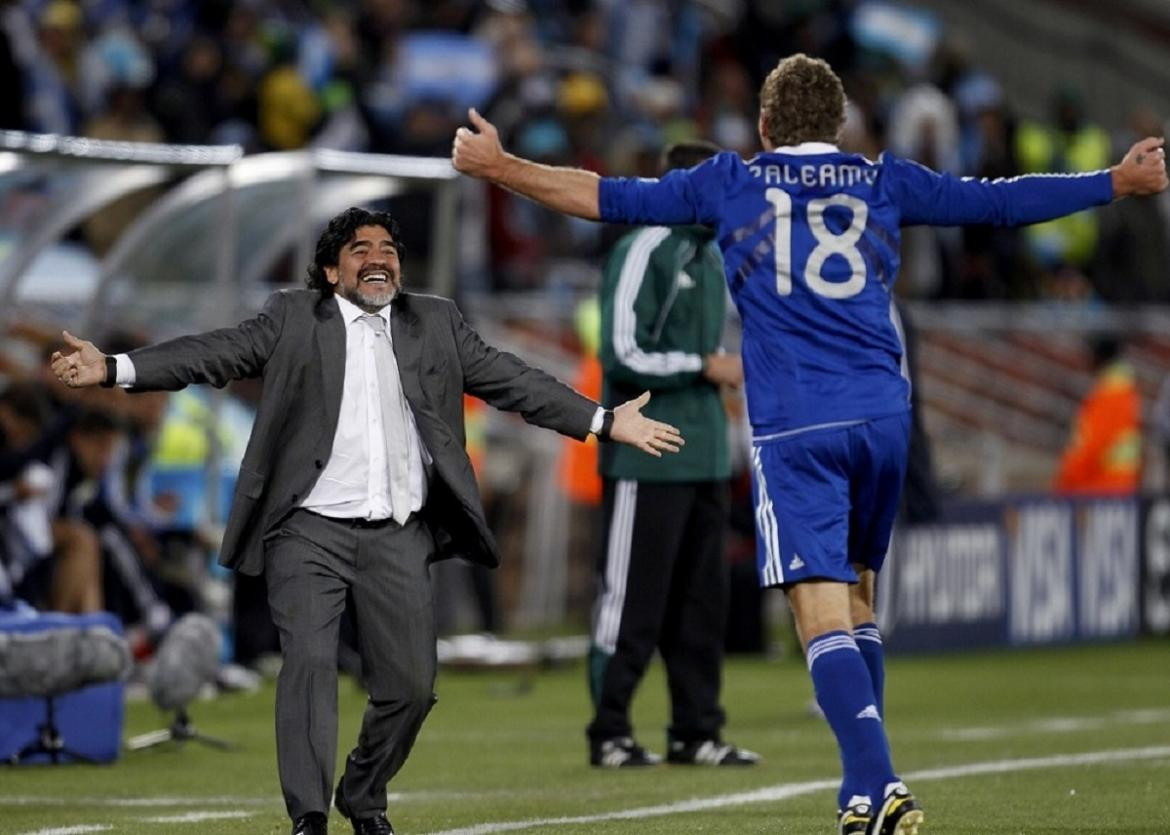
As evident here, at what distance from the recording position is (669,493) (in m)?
11.0

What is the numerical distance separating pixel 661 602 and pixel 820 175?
3347 mm

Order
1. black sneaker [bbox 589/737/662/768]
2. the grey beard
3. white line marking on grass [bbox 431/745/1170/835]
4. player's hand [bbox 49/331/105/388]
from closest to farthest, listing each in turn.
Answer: player's hand [bbox 49/331/105/388] → the grey beard → white line marking on grass [bbox 431/745/1170/835] → black sneaker [bbox 589/737/662/768]

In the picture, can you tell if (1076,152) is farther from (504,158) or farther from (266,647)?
(504,158)

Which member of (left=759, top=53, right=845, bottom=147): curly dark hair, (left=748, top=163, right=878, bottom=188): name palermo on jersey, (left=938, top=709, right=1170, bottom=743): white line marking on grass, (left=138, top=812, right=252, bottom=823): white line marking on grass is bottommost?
(left=138, top=812, right=252, bottom=823): white line marking on grass

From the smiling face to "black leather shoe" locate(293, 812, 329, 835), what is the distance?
1.53 meters

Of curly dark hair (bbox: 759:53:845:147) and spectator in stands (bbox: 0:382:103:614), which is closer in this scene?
curly dark hair (bbox: 759:53:845:147)

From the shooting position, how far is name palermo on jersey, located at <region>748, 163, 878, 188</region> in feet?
26.4

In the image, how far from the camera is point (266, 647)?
643 inches

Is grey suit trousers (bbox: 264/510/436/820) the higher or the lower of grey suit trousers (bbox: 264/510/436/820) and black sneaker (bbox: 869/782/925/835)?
the higher

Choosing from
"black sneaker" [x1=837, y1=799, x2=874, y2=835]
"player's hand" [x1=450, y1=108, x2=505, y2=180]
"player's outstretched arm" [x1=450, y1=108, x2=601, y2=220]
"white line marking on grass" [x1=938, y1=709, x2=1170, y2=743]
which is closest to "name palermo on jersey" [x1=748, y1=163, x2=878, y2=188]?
"player's outstretched arm" [x1=450, y1=108, x2=601, y2=220]

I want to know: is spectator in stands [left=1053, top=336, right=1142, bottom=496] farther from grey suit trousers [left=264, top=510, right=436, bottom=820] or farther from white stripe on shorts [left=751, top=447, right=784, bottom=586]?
grey suit trousers [left=264, top=510, right=436, bottom=820]

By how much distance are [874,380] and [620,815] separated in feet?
6.20

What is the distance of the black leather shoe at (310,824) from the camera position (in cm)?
759

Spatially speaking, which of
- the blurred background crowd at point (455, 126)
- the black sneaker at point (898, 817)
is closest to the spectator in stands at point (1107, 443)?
the blurred background crowd at point (455, 126)
